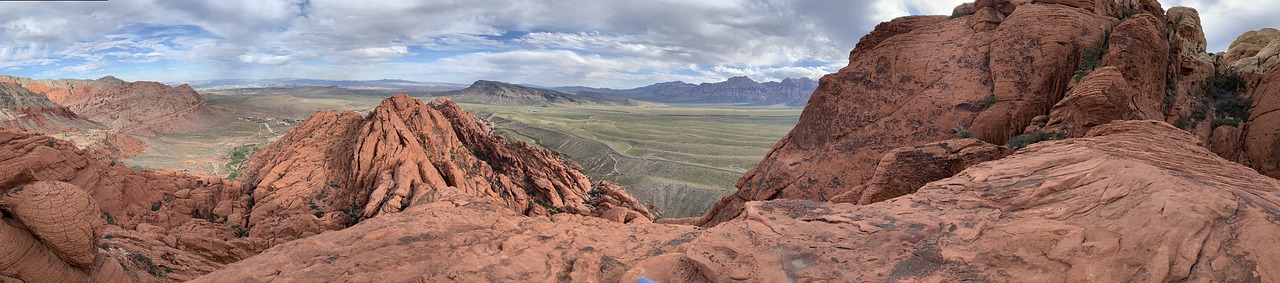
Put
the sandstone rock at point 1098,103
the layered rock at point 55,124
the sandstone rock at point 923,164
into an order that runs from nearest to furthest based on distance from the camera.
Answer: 1. the sandstone rock at point 1098,103
2. the sandstone rock at point 923,164
3. the layered rock at point 55,124

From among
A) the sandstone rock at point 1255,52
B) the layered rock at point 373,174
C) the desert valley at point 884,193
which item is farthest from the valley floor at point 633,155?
the sandstone rock at point 1255,52

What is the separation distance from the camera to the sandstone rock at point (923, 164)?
40.0 ft

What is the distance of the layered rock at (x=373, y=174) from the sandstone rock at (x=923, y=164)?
1598 cm

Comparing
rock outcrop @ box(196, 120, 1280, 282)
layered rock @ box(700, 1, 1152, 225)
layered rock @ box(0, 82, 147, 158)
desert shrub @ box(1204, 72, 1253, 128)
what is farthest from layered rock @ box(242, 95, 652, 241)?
desert shrub @ box(1204, 72, 1253, 128)

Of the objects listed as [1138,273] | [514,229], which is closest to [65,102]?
[514,229]

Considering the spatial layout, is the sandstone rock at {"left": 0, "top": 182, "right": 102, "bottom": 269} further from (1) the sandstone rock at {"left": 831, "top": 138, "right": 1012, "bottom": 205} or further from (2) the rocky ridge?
(1) the sandstone rock at {"left": 831, "top": 138, "right": 1012, "bottom": 205}

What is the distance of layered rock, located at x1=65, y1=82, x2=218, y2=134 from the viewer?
7462 cm

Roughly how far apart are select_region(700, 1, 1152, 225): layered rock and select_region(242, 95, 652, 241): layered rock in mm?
14138

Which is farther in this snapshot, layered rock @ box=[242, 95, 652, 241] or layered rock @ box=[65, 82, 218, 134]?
layered rock @ box=[65, 82, 218, 134]

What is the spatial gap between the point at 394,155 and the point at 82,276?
54.0 ft

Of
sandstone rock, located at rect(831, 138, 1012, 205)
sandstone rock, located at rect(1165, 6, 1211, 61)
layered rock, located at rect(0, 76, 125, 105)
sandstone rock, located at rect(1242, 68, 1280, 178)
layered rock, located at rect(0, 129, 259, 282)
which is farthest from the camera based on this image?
layered rock, located at rect(0, 76, 125, 105)

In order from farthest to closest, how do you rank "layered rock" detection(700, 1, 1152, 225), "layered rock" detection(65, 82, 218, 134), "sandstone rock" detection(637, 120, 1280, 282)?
"layered rock" detection(65, 82, 218, 134), "layered rock" detection(700, 1, 1152, 225), "sandstone rock" detection(637, 120, 1280, 282)

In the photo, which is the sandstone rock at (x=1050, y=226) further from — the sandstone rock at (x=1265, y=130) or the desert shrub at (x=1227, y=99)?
the desert shrub at (x=1227, y=99)

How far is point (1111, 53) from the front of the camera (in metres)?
13.5
